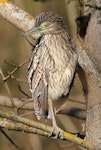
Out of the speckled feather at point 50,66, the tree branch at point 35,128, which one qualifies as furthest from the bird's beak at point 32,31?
the tree branch at point 35,128

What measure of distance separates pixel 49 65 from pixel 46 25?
0.23 metres

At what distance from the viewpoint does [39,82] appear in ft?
11.3

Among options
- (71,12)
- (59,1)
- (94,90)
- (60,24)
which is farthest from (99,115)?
(59,1)

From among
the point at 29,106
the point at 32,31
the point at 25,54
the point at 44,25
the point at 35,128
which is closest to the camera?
A: the point at 35,128

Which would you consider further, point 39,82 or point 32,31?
point 39,82

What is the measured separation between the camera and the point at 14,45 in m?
5.96

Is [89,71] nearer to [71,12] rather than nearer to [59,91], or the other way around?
[59,91]

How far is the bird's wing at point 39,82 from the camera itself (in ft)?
11.2

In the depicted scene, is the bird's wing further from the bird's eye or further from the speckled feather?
the bird's eye

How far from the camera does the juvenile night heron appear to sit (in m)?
3.42

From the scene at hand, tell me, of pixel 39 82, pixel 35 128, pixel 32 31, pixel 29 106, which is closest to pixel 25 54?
pixel 29 106

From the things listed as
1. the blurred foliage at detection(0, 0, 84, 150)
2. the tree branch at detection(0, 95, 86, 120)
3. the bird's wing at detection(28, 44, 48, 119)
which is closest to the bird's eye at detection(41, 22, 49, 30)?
the bird's wing at detection(28, 44, 48, 119)

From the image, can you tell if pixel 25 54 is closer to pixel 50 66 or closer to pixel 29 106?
pixel 29 106

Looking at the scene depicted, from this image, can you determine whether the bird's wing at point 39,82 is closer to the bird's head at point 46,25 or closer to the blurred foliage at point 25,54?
the bird's head at point 46,25
